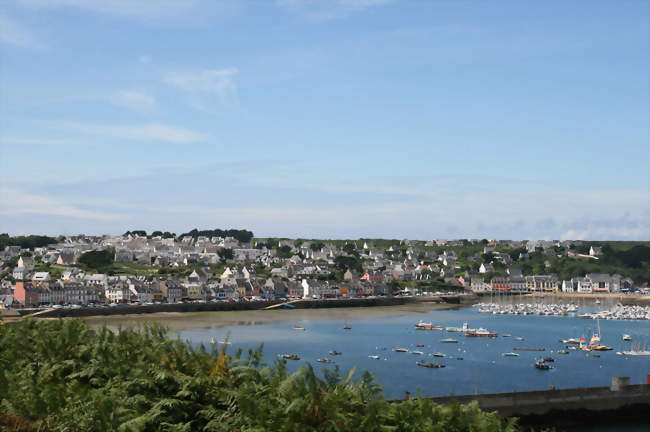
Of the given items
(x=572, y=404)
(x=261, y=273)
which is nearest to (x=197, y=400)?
(x=572, y=404)

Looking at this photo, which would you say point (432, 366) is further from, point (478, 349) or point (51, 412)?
point (51, 412)

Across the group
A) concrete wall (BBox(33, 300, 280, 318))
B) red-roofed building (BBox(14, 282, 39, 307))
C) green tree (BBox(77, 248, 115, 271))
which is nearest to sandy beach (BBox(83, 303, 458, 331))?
concrete wall (BBox(33, 300, 280, 318))

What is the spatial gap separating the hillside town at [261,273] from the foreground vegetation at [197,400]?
7781cm

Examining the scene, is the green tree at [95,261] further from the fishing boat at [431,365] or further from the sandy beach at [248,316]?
the fishing boat at [431,365]

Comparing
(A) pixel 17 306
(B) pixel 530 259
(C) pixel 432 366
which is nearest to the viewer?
(C) pixel 432 366

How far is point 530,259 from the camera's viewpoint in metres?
178

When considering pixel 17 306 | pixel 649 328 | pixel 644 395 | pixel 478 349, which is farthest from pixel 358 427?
pixel 17 306

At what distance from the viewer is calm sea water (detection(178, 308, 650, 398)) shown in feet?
128

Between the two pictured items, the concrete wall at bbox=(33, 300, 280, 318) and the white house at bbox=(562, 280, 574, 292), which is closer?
the concrete wall at bbox=(33, 300, 280, 318)

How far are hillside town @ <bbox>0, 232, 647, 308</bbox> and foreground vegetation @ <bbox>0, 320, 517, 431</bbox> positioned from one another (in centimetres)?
7781

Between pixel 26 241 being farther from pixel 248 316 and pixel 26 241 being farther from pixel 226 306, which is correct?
pixel 248 316

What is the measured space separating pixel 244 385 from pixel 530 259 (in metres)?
177

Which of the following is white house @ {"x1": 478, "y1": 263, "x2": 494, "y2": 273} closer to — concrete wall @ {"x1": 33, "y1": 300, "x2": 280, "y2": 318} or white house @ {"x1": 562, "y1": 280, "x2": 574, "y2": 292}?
white house @ {"x1": 562, "y1": 280, "x2": 574, "y2": 292}

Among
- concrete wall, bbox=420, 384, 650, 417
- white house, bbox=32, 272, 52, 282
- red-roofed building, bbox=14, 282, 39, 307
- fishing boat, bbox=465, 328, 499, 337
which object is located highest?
white house, bbox=32, 272, 52, 282
